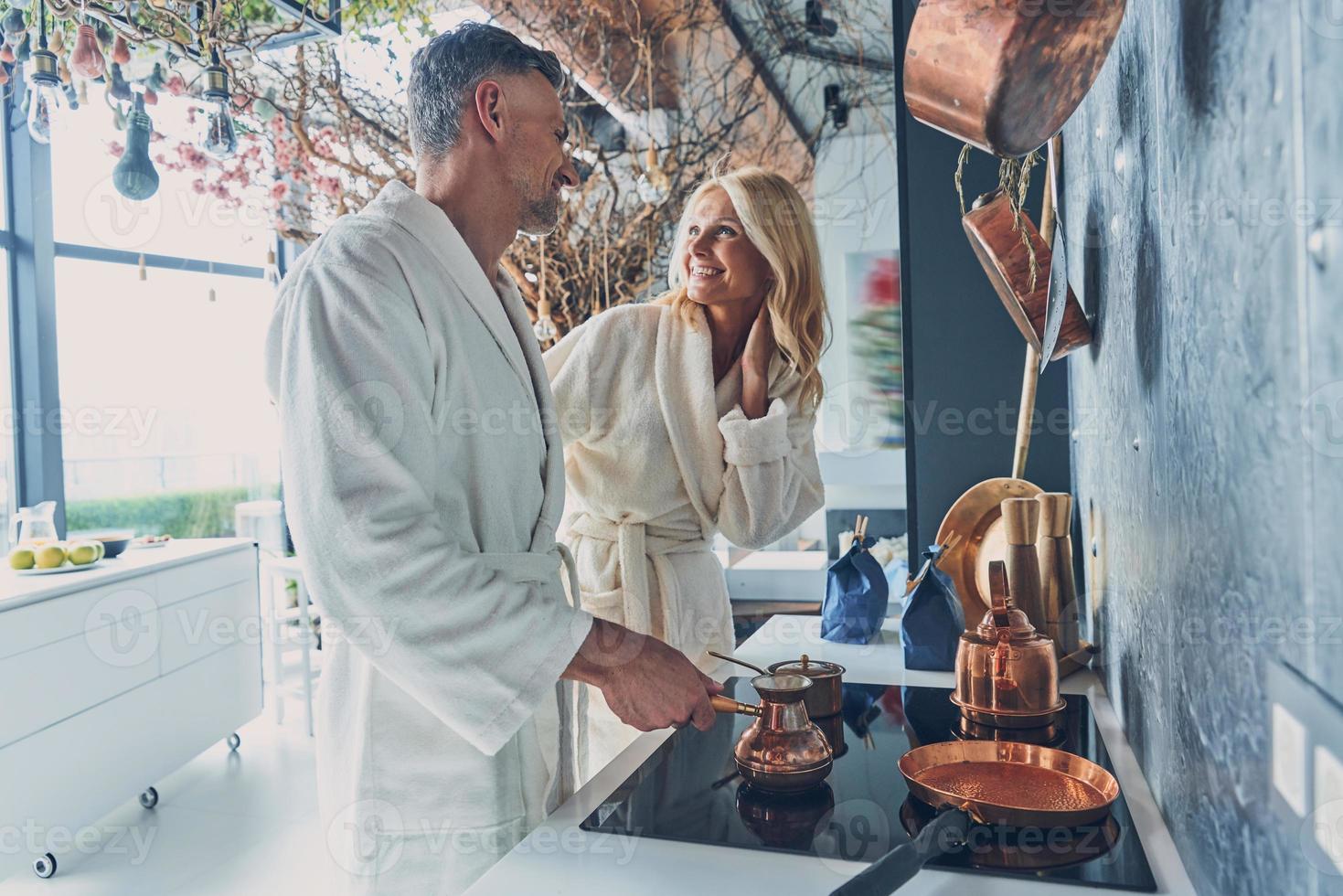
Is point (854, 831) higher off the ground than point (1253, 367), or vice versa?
point (1253, 367)

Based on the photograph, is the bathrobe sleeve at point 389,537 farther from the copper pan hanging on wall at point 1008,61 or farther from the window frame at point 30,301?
the window frame at point 30,301

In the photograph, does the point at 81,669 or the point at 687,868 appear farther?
the point at 81,669

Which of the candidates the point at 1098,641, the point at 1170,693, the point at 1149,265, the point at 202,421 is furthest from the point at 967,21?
the point at 202,421

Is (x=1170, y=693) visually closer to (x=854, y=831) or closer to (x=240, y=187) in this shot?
(x=854, y=831)

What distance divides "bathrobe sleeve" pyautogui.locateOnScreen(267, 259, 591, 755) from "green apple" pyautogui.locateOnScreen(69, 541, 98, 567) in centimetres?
247

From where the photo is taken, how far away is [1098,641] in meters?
1.46

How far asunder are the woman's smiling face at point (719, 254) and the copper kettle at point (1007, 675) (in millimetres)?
854

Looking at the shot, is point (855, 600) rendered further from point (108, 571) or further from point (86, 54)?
point (108, 571)

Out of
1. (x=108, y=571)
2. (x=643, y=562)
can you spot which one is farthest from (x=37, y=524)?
(x=643, y=562)

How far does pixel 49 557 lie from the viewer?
2949 millimetres

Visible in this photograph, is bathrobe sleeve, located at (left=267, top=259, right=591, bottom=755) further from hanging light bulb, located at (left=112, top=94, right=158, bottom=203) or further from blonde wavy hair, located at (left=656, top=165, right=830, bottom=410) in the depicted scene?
hanging light bulb, located at (left=112, top=94, right=158, bottom=203)

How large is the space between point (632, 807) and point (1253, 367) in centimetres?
70

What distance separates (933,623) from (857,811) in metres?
0.63

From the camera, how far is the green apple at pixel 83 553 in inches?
119
